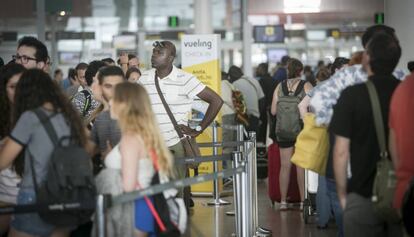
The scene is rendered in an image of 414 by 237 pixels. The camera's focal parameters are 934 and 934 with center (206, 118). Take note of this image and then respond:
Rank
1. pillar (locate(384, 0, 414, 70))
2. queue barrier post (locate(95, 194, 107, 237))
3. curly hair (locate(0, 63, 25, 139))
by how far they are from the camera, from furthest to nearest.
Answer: pillar (locate(384, 0, 414, 70)) < curly hair (locate(0, 63, 25, 139)) < queue barrier post (locate(95, 194, 107, 237))

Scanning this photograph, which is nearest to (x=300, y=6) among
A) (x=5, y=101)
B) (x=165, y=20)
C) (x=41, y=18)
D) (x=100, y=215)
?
(x=41, y=18)

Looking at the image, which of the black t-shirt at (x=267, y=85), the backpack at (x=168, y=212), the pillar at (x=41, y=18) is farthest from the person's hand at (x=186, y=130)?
the pillar at (x=41, y=18)

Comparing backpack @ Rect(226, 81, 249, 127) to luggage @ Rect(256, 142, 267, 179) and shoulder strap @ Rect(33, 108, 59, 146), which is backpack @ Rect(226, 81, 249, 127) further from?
shoulder strap @ Rect(33, 108, 59, 146)

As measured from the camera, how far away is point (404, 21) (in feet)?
45.5

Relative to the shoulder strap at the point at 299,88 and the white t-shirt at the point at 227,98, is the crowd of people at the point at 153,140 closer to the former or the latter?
the shoulder strap at the point at 299,88

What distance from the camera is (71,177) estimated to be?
207 inches

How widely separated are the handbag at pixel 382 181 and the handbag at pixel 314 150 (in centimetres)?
→ 68

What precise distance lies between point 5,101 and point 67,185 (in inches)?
51.9

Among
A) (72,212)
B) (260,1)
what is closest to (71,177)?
(72,212)

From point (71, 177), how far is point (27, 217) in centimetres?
37

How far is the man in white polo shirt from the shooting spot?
802 cm

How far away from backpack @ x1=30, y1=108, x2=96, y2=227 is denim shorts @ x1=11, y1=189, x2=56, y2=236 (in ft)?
0.22

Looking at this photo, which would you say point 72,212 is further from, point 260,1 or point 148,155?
point 260,1

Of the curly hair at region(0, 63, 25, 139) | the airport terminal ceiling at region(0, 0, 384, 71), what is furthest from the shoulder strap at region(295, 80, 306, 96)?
the airport terminal ceiling at region(0, 0, 384, 71)
